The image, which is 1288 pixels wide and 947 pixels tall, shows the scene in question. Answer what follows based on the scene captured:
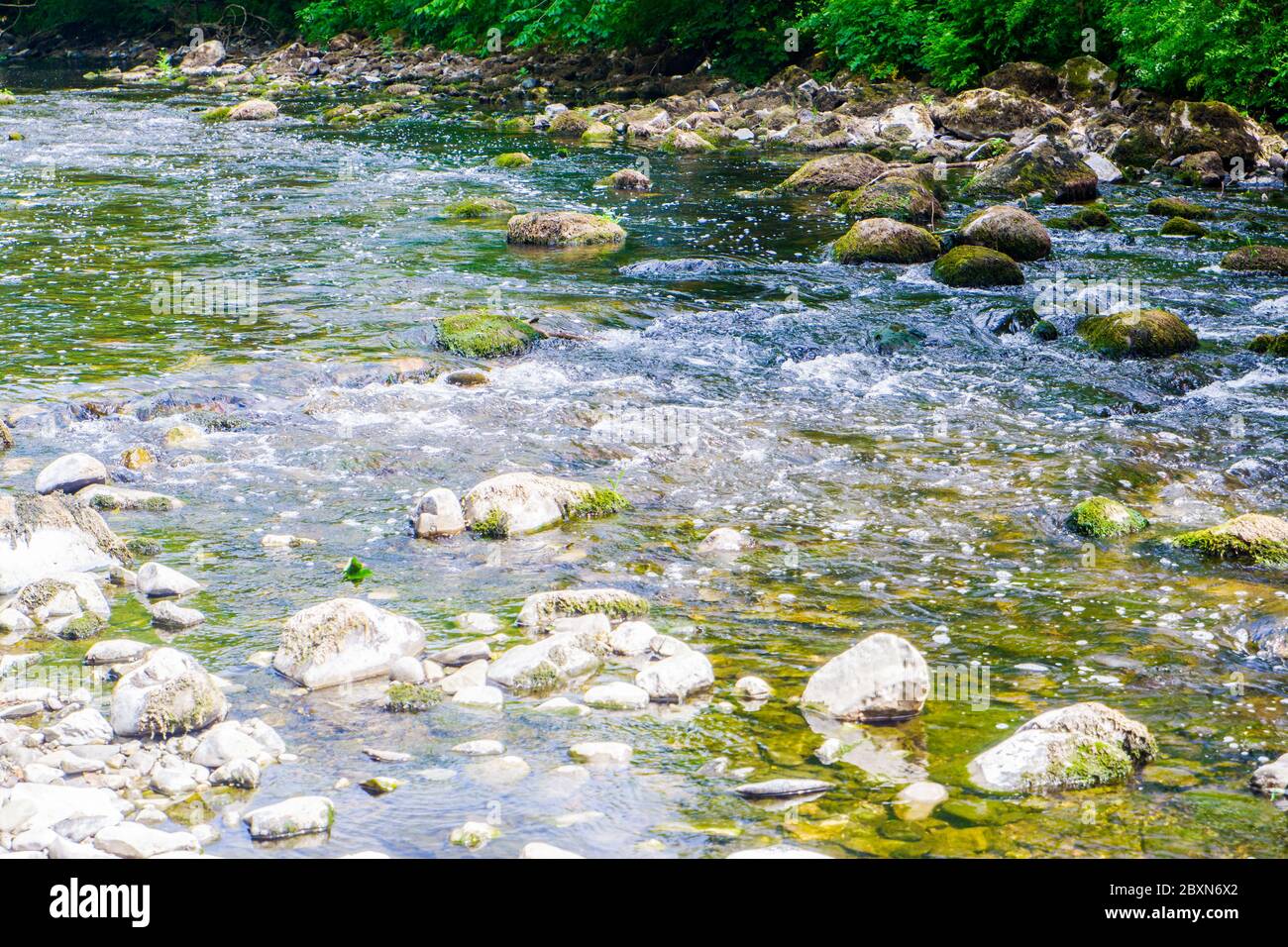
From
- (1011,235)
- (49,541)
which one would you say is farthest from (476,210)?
(49,541)

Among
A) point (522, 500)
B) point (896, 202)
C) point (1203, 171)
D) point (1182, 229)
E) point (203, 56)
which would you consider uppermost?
point (203, 56)

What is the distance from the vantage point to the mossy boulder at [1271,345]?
10.3m

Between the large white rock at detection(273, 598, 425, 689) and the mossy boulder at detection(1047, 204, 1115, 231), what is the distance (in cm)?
1257

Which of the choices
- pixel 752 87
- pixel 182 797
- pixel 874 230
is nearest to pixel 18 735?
pixel 182 797

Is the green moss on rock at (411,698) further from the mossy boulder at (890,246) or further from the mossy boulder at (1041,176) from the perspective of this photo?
the mossy boulder at (1041,176)

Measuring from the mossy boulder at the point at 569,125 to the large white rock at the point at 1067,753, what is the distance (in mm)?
22690

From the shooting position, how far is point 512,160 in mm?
20984

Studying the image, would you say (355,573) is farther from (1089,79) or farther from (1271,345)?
(1089,79)

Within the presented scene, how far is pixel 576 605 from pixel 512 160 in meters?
16.5

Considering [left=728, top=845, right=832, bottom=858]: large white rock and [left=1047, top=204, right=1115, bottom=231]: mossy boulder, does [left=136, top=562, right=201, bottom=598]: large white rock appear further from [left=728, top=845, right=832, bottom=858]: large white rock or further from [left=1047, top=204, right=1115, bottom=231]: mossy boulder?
[left=1047, top=204, right=1115, bottom=231]: mossy boulder

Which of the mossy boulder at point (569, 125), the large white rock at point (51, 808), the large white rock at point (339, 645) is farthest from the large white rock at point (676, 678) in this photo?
the mossy boulder at point (569, 125)

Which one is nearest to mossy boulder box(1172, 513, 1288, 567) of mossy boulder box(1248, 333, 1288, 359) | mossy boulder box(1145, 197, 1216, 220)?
mossy boulder box(1248, 333, 1288, 359)

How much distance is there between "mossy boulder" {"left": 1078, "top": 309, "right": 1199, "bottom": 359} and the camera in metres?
10.3

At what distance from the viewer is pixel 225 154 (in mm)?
21734
